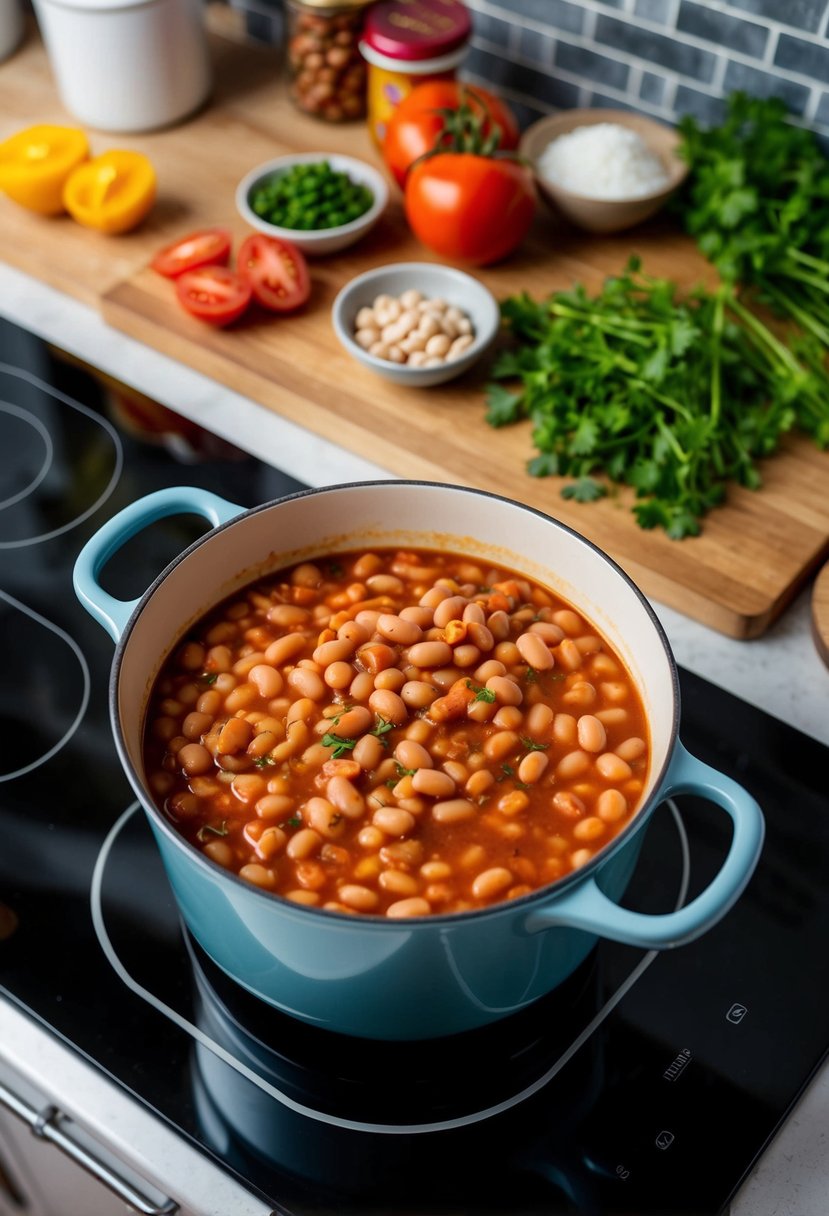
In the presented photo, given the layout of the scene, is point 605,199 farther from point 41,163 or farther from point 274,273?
point 41,163

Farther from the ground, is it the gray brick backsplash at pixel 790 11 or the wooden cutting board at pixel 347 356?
the gray brick backsplash at pixel 790 11

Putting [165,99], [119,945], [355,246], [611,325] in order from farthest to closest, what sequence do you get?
1. [165,99]
2. [355,246]
3. [611,325]
4. [119,945]

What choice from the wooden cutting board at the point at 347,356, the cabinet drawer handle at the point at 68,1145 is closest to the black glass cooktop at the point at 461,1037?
the cabinet drawer handle at the point at 68,1145

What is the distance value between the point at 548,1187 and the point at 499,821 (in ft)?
1.07

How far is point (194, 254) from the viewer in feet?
6.65

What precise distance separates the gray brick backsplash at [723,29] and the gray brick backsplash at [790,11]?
2 cm

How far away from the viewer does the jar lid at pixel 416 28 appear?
7.07 feet

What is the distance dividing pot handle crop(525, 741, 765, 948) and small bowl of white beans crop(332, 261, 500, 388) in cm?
98

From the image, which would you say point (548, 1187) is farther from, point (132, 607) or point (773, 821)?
point (132, 607)

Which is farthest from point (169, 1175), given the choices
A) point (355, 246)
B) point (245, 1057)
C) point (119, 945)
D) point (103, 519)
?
point (355, 246)

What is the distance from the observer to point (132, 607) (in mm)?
1205

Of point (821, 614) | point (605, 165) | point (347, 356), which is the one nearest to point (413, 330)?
point (347, 356)

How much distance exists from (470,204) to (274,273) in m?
0.33

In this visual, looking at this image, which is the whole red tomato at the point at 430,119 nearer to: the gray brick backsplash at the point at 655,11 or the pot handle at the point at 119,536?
the gray brick backsplash at the point at 655,11
